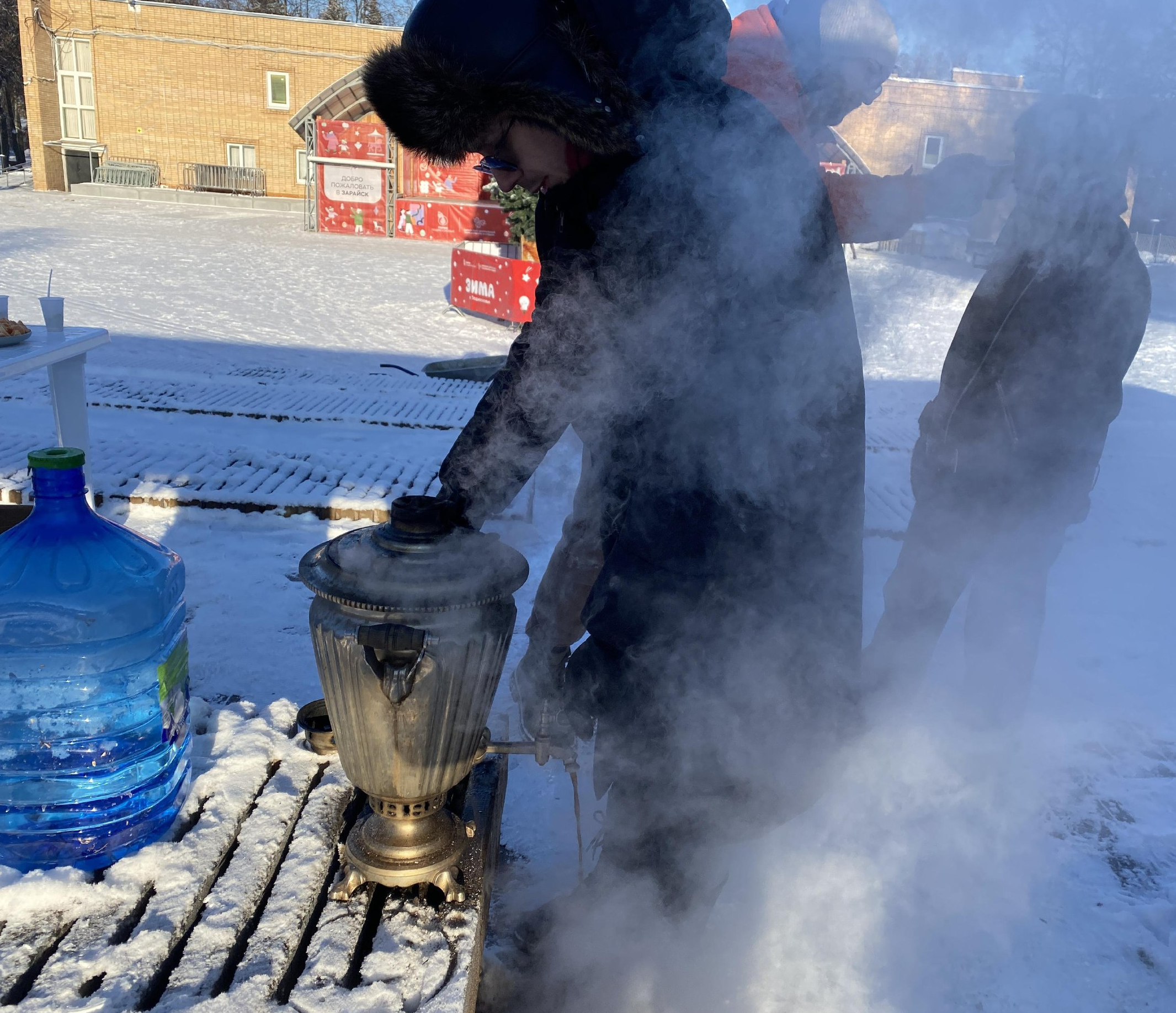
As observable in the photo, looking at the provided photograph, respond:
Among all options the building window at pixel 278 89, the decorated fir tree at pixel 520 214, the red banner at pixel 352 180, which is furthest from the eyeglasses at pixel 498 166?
the building window at pixel 278 89

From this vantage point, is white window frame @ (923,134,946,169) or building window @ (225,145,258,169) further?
building window @ (225,145,258,169)

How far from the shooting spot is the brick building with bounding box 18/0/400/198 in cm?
2297

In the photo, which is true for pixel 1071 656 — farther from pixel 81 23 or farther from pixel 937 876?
pixel 81 23

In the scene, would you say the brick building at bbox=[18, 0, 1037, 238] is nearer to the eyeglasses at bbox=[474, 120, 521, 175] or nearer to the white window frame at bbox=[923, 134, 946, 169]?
the eyeglasses at bbox=[474, 120, 521, 175]

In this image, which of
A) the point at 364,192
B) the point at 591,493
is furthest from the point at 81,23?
the point at 591,493

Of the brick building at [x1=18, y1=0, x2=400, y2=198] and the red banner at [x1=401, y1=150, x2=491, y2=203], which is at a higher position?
the brick building at [x1=18, y1=0, x2=400, y2=198]

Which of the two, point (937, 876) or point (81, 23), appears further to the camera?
point (81, 23)

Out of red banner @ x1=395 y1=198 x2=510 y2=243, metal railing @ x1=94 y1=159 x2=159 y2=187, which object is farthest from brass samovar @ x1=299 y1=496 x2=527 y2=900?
metal railing @ x1=94 y1=159 x2=159 y2=187

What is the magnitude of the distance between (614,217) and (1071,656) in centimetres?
293

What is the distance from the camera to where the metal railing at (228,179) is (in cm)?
2389

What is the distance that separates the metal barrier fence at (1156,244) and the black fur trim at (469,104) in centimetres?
127

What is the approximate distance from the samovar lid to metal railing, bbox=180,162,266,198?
25.4m

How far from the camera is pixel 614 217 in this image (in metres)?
1.54

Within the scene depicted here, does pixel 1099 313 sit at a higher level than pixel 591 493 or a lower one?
higher
